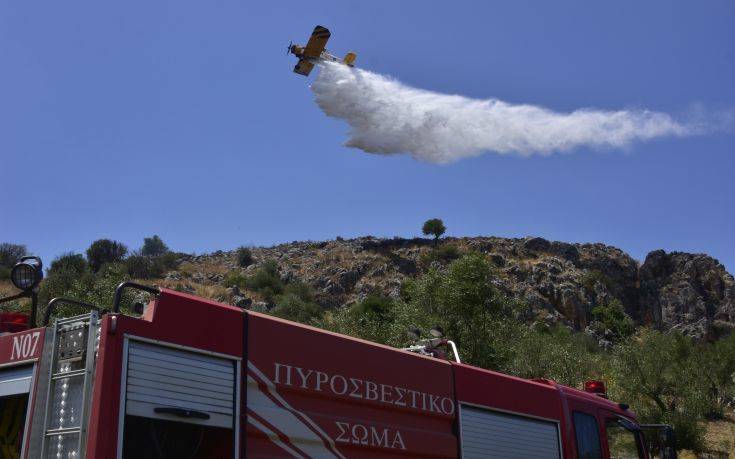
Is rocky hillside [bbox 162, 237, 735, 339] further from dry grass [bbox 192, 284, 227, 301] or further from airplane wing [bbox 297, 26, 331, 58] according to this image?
airplane wing [bbox 297, 26, 331, 58]

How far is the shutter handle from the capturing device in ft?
17.2

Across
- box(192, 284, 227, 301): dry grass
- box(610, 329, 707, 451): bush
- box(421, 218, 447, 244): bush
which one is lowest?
box(610, 329, 707, 451): bush

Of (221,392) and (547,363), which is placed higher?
(547,363)

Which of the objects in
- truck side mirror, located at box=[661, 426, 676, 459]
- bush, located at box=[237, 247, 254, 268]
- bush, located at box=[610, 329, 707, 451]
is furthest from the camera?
bush, located at box=[237, 247, 254, 268]

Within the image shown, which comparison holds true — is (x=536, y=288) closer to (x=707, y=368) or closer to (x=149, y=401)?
(x=707, y=368)

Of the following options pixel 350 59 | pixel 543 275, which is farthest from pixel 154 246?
pixel 350 59

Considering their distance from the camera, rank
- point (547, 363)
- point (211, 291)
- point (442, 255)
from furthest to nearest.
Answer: point (442, 255) < point (211, 291) < point (547, 363)

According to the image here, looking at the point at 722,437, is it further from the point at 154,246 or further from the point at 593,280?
the point at 154,246

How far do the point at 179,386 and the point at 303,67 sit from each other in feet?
80.4

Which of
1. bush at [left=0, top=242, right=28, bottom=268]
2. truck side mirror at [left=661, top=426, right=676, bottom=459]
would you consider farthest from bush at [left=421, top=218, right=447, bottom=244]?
truck side mirror at [left=661, top=426, right=676, bottom=459]

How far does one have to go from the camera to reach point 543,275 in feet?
250

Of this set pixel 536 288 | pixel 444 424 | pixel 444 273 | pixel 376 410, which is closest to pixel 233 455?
pixel 376 410

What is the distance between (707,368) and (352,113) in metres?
22.2

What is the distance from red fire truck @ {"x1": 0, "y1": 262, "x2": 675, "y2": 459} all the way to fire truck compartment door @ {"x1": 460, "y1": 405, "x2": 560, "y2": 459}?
2 cm
